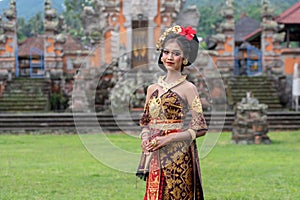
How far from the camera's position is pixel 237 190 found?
7.36m

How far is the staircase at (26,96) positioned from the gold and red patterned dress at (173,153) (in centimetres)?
1550

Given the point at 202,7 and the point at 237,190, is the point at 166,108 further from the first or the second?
the point at 202,7

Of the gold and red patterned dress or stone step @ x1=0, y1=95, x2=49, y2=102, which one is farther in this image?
stone step @ x1=0, y1=95, x2=49, y2=102

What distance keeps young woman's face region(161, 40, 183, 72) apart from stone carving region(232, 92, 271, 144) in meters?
9.41

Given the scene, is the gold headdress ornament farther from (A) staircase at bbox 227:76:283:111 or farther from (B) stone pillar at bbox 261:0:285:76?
(B) stone pillar at bbox 261:0:285:76

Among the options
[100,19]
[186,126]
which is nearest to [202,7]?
[100,19]

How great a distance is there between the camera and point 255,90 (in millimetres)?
20250

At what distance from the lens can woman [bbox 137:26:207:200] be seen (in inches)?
160

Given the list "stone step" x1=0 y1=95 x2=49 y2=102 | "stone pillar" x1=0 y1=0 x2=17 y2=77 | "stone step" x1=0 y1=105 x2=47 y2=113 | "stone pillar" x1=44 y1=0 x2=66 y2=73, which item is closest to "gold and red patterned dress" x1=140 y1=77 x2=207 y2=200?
"stone step" x1=0 y1=105 x2=47 y2=113

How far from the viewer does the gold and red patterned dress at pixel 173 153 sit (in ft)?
13.3

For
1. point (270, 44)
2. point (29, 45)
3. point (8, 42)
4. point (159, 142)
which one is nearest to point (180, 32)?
A: point (159, 142)

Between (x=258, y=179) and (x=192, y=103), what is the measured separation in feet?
14.8

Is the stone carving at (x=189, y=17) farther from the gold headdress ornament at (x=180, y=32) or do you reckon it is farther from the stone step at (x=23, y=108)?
the gold headdress ornament at (x=180, y=32)

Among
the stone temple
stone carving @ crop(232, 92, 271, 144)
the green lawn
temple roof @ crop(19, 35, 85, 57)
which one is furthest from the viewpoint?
temple roof @ crop(19, 35, 85, 57)
